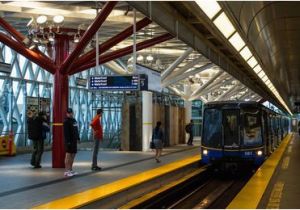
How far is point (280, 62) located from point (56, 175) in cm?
1553

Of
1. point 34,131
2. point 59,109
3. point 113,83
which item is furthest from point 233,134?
point 34,131

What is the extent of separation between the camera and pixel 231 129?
59.9 feet

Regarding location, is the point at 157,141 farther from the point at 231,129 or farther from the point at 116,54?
the point at 116,54

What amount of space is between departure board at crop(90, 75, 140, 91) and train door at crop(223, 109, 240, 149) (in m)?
4.12

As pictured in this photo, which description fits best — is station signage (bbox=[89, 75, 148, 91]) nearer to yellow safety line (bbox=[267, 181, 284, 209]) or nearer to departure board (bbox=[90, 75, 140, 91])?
departure board (bbox=[90, 75, 140, 91])

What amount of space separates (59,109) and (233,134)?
6.17m

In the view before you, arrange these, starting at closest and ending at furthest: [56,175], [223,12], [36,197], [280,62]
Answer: [36,197]
[223,12]
[56,175]
[280,62]

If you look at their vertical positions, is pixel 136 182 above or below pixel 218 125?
below

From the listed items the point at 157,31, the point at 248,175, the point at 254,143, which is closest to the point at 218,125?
the point at 254,143

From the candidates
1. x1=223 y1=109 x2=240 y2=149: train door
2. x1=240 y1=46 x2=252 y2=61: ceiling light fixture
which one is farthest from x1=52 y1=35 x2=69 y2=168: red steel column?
x1=240 y1=46 x2=252 y2=61: ceiling light fixture

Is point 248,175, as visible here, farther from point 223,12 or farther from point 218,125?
point 223,12

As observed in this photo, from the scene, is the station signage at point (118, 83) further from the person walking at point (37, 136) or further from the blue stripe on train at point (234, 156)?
the blue stripe on train at point (234, 156)

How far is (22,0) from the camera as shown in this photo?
61.9 ft

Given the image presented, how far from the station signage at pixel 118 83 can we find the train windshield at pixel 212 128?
11.3ft
